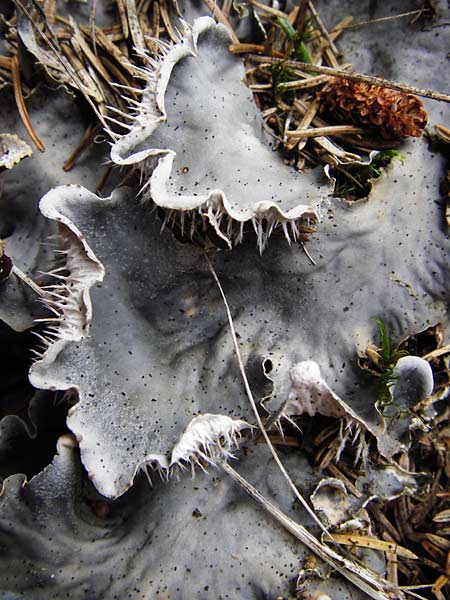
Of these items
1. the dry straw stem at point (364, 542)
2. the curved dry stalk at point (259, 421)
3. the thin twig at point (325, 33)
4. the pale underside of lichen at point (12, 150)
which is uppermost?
the pale underside of lichen at point (12, 150)

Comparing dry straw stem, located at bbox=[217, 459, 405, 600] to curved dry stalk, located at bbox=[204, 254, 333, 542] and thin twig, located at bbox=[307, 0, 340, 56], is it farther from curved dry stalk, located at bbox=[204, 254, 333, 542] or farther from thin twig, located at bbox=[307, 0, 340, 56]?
thin twig, located at bbox=[307, 0, 340, 56]

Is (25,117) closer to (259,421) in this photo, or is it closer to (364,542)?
(259,421)

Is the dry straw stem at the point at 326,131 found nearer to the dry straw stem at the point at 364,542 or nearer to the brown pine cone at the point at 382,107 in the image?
the brown pine cone at the point at 382,107

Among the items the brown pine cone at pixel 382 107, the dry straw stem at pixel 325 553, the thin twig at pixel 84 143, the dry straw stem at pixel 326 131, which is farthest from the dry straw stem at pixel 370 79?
the dry straw stem at pixel 325 553

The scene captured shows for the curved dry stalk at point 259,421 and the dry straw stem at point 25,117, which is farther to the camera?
the dry straw stem at point 25,117

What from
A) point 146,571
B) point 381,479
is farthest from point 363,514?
point 146,571

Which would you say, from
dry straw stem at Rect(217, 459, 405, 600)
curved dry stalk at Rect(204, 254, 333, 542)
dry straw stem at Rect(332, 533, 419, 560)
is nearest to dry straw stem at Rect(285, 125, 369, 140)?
curved dry stalk at Rect(204, 254, 333, 542)

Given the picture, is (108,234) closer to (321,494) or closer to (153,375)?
(153,375)
